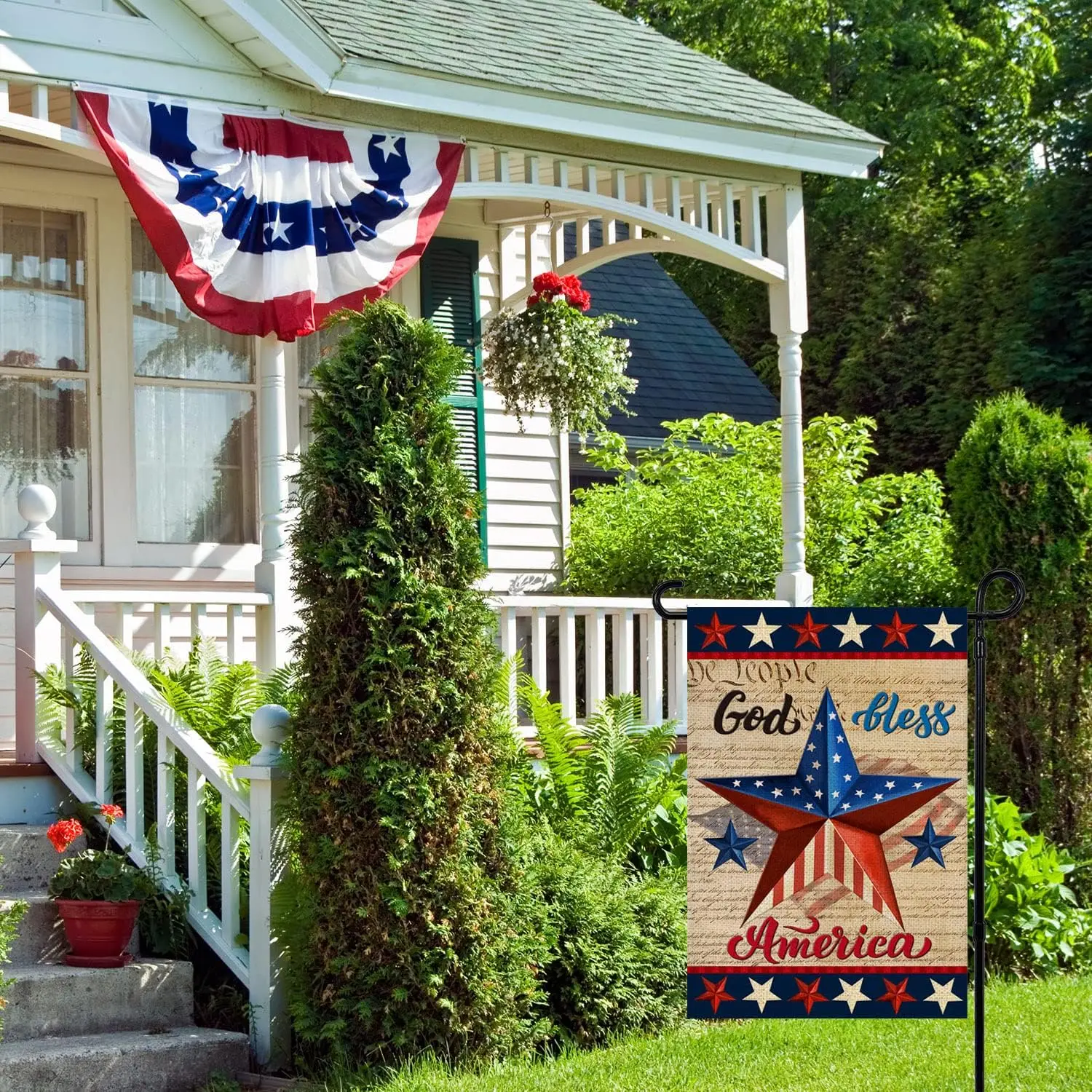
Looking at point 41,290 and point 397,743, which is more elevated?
point 41,290

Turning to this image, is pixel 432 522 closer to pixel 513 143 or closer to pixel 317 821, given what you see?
pixel 317 821

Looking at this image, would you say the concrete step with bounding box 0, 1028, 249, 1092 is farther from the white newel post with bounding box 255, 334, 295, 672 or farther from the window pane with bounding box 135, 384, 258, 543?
the window pane with bounding box 135, 384, 258, 543

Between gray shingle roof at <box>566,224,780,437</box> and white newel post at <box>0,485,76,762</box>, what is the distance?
10.5 metres

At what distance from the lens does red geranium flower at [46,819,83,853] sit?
5.94 metres

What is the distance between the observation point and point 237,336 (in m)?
9.09

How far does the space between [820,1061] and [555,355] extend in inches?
185

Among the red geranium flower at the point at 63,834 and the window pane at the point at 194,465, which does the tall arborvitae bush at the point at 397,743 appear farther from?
the window pane at the point at 194,465

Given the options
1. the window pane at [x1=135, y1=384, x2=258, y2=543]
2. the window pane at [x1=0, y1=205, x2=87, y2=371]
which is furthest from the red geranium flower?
the window pane at [x1=0, y1=205, x2=87, y2=371]

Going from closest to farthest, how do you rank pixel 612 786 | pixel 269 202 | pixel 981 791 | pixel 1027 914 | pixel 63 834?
1. pixel 981 791
2. pixel 63 834
3. pixel 612 786
4. pixel 1027 914
5. pixel 269 202

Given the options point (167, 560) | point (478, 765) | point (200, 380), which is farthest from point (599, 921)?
point (200, 380)

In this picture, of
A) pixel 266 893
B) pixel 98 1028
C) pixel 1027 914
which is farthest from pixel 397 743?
pixel 1027 914

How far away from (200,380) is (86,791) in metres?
2.93

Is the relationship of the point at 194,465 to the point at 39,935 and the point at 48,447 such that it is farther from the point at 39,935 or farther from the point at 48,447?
the point at 39,935

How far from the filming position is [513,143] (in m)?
8.68
